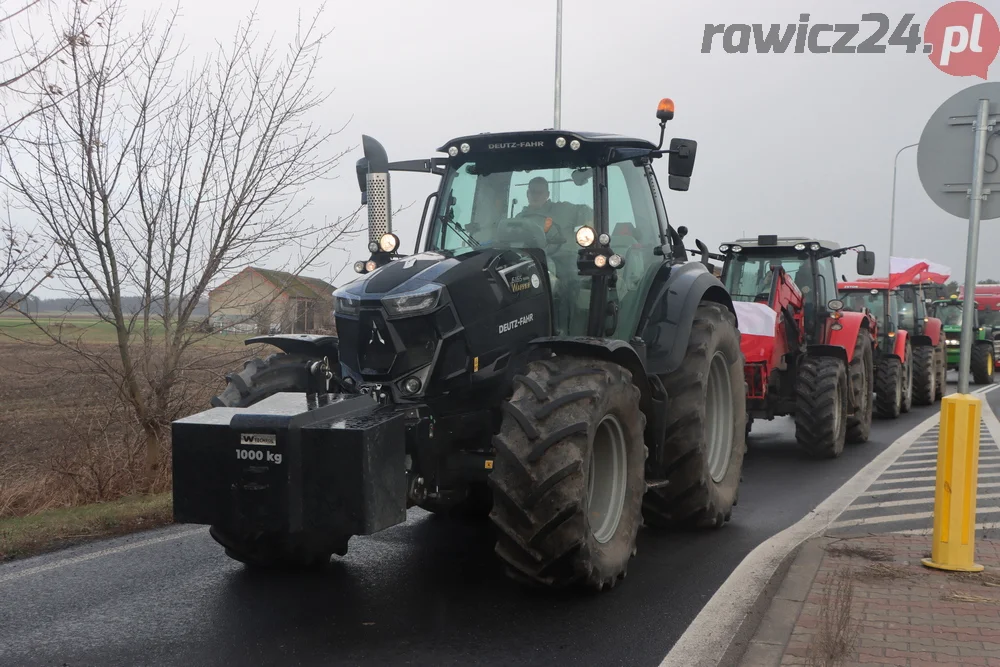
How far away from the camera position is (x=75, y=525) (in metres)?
6.65

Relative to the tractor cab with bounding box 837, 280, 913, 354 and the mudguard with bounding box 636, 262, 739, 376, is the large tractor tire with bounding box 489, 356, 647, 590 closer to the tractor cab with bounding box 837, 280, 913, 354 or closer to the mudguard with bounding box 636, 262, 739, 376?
the mudguard with bounding box 636, 262, 739, 376

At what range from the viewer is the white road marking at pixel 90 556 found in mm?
5461

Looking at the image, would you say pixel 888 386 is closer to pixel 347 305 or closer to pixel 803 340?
pixel 803 340

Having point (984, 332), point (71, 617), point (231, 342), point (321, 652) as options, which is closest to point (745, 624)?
point (321, 652)

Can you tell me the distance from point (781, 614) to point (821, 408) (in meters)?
6.67

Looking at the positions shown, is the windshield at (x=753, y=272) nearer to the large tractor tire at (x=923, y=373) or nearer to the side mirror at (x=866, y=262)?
the side mirror at (x=866, y=262)

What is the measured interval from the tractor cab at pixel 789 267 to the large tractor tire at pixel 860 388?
65 cm

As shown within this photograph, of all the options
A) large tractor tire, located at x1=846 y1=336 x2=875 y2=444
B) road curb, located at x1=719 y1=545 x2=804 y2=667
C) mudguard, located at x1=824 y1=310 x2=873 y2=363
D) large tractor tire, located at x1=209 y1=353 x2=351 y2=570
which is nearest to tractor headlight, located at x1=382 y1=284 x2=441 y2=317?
large tractor tire, located at x1=209 y1=353 x2=351 y2=570

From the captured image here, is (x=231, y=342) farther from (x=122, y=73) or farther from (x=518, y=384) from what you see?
(x=518, y=384)

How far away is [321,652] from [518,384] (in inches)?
65.1

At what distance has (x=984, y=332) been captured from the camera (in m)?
26.7

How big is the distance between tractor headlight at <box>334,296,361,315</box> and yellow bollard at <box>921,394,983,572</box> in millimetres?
3557

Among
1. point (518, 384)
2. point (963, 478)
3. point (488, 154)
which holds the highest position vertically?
point (488, 154)

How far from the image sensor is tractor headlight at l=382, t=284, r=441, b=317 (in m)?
5.24
